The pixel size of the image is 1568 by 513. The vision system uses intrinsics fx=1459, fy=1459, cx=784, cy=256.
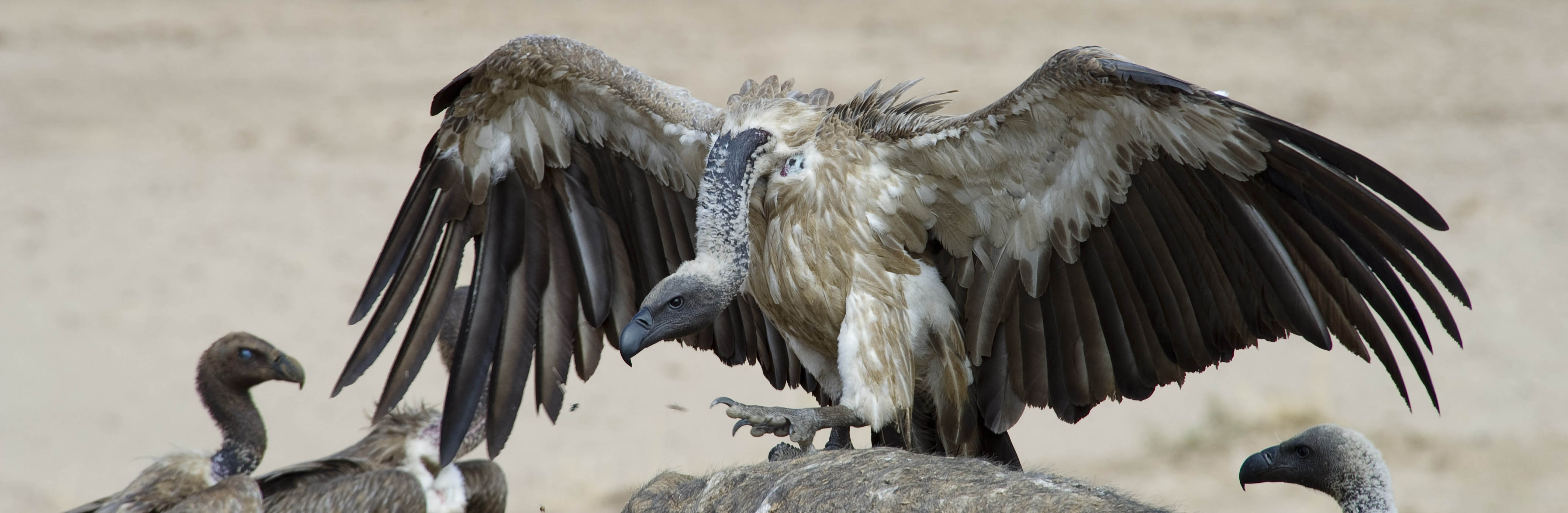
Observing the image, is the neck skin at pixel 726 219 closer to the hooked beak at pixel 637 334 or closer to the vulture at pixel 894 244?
the vulture at pixel 894 244

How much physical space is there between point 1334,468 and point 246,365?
442 cm

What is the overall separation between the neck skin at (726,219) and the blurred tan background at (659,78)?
4.36m

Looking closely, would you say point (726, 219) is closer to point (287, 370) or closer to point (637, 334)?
point (637, 334)

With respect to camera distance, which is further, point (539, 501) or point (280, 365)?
point (539, 501)

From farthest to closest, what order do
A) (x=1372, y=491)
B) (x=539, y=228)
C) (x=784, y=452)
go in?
(x=539, y=228) < (x=1372, y=491) < (x=784, y=452)

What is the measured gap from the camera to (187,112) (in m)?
15.8

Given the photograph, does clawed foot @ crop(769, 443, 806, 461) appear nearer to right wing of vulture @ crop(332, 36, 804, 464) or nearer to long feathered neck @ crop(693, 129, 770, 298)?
long feathered neck @ crop(693, 129, 770, 298)

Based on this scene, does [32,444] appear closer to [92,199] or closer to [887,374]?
[92,199]

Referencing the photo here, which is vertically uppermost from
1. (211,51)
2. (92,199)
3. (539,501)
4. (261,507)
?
(211,51)

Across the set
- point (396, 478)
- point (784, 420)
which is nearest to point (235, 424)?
point (396, 478)

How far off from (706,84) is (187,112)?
5.61 metres

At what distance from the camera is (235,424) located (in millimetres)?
6215

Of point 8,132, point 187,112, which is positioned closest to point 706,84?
point 187,112

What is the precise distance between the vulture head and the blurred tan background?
14.2 feet
